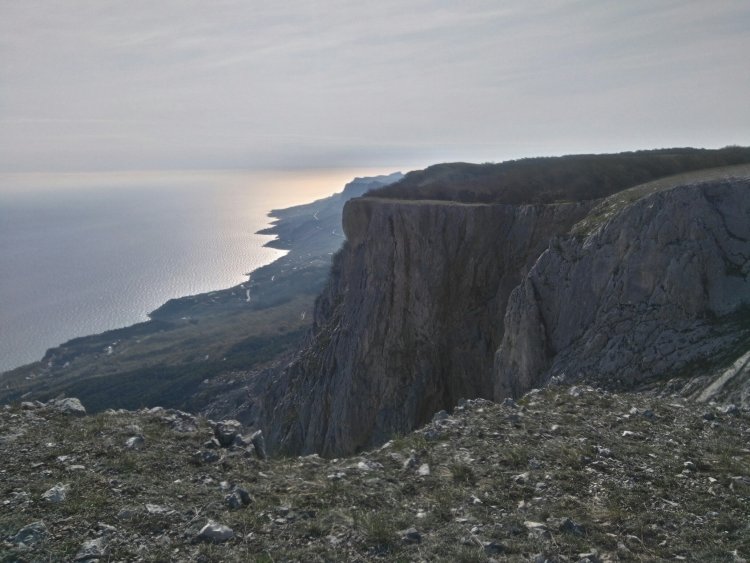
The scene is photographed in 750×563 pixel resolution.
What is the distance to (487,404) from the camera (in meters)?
12.3

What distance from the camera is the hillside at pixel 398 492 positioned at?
19.9 ft

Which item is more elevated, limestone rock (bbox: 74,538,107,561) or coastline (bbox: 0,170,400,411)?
limestone rock (bbox: 74,538,107,561)

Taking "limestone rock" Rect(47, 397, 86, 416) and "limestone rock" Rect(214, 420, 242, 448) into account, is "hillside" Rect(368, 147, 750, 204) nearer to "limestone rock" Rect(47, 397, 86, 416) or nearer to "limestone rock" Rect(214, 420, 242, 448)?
"limestone rock" Rect(214, 420, 242, 448)

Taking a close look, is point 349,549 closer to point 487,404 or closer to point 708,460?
point 708,460

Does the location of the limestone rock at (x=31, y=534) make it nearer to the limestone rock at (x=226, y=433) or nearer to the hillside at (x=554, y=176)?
the limestone rock at (x=226, y=433)

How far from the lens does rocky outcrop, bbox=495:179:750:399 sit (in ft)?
46.8

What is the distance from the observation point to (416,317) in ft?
101

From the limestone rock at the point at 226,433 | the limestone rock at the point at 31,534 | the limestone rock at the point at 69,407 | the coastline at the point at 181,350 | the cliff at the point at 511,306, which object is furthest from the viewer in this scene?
the coastline at the point at 181,350

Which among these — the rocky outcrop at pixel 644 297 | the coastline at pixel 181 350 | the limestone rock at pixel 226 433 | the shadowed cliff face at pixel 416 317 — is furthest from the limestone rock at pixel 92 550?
the coastline at pixel 181 350

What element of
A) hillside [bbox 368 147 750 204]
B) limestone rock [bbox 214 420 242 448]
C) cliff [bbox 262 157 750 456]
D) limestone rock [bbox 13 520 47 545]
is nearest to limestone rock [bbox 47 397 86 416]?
limestone rock [bbox 214 420 242 448]

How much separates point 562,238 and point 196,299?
127730 mm

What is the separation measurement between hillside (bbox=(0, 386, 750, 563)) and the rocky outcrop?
3.83m

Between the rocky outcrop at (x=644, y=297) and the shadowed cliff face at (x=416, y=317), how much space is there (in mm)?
5795

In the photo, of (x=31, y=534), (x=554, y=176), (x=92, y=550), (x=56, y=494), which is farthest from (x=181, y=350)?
(x=92, y=550)
